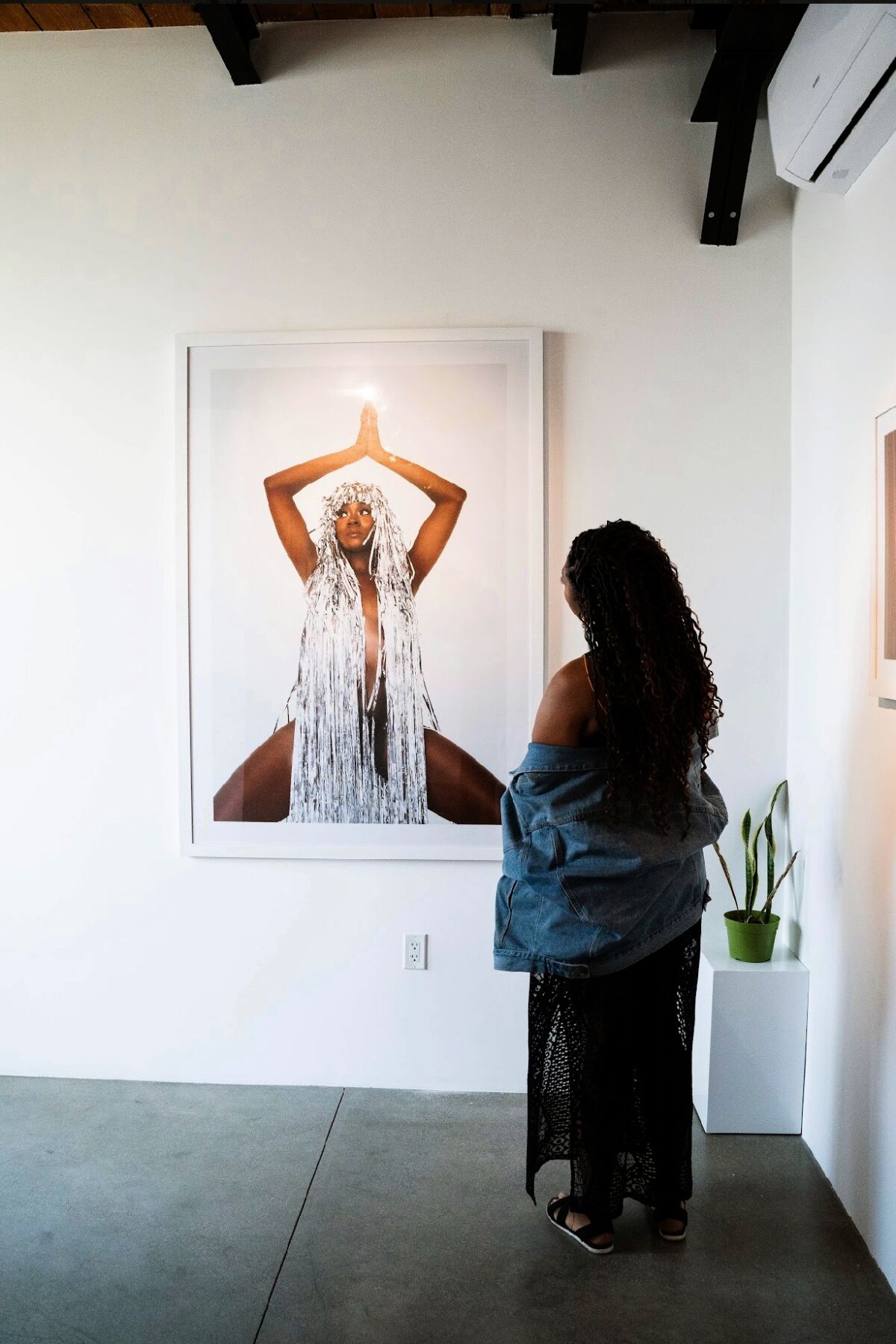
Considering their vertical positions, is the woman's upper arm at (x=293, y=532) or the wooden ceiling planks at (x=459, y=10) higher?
the wooden ceiling planks at (x=459, y=10)

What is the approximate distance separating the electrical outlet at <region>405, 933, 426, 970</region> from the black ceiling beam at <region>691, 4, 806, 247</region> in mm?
2104

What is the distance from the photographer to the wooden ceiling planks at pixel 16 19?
112 inches

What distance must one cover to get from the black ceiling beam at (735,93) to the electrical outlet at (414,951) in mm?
2104

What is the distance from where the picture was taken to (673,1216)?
7.18ft

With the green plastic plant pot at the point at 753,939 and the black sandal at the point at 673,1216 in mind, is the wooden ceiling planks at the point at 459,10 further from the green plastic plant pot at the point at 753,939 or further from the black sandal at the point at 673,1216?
the black sandal at the point at 673,1216

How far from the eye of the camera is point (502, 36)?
2.83 m

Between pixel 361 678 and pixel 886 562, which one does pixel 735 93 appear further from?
pixel 361 678

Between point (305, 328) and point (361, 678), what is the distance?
1.01m

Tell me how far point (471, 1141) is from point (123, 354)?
2369 millimetres

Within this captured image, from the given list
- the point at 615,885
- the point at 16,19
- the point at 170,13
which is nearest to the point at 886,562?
the point at 615,885

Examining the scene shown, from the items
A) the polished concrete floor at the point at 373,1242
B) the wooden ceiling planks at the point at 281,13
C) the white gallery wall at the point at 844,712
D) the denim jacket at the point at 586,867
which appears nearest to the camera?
the polished concrete floor at the point at 373,1242

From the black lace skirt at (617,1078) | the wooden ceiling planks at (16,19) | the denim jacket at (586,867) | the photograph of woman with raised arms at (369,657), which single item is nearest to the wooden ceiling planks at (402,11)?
the wooden ceiling planks at (16,19)

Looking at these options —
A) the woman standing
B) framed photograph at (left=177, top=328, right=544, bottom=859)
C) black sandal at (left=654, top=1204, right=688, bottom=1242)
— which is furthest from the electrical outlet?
black sandal at (left=654, top=1204, right=688, bottom=1242)

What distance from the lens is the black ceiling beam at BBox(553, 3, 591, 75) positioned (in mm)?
2576
